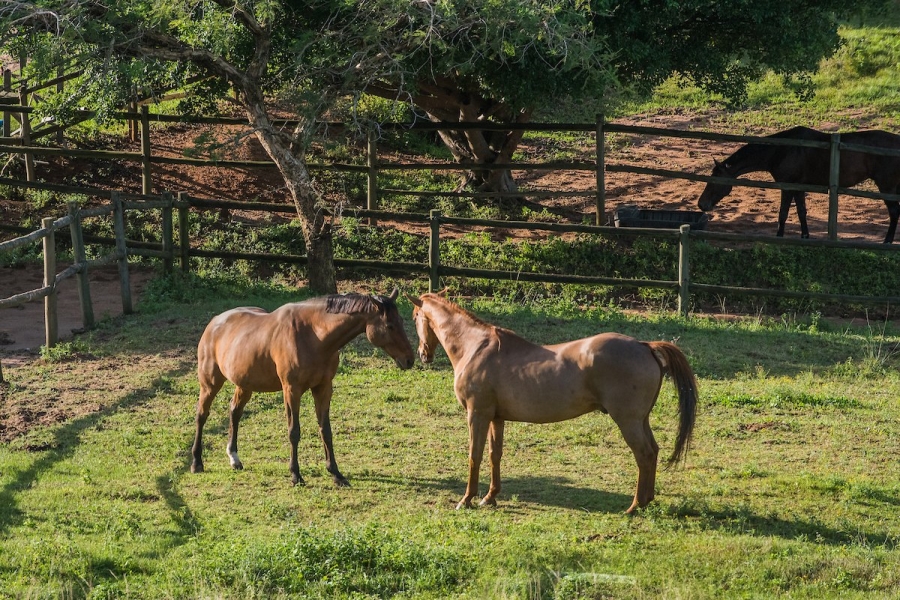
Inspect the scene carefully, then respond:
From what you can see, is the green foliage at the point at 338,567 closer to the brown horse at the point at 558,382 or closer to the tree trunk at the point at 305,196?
the brown horse at the point at 558,382

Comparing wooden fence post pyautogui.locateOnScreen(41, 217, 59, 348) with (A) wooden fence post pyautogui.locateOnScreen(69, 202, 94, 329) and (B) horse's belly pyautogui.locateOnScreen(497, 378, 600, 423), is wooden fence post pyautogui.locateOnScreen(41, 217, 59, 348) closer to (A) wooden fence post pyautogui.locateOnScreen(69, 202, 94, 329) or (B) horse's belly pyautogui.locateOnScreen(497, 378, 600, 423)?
(A) wooden fence post pyautogui.locateOnScreen(69, 202, 94, 329)

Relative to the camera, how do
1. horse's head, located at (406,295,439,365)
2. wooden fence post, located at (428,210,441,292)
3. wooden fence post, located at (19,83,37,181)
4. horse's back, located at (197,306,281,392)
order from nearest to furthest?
horse's head, located at (406,295,439,365) < horse's back, located at (197,306,281,392) < wooden fence post, located at (428,210,441,292) < wooden fence post, located at (19,83,37,181)

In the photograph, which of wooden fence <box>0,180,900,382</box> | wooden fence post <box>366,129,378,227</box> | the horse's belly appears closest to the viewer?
the horse's belly

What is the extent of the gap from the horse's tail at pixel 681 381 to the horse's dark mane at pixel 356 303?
5.91 feet

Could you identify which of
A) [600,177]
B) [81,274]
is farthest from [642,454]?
[600,177]

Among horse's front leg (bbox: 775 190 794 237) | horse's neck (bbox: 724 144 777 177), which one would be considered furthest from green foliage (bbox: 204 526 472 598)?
horse's neck (bbox: 724 144 777 177)

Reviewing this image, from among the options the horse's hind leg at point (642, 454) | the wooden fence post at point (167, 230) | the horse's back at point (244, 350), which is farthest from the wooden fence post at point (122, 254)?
the horse's hind leg at point (642, 454)

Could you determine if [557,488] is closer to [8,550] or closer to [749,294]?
[8,550]

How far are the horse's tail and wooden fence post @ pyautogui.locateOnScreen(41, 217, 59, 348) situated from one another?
24.0 ft

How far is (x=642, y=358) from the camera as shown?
22.3 feet

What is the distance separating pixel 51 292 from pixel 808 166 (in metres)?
11.3

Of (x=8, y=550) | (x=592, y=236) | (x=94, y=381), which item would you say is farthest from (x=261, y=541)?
(x=592, y=236)

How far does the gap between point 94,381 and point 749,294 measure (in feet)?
26.3

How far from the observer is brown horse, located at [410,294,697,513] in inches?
268
